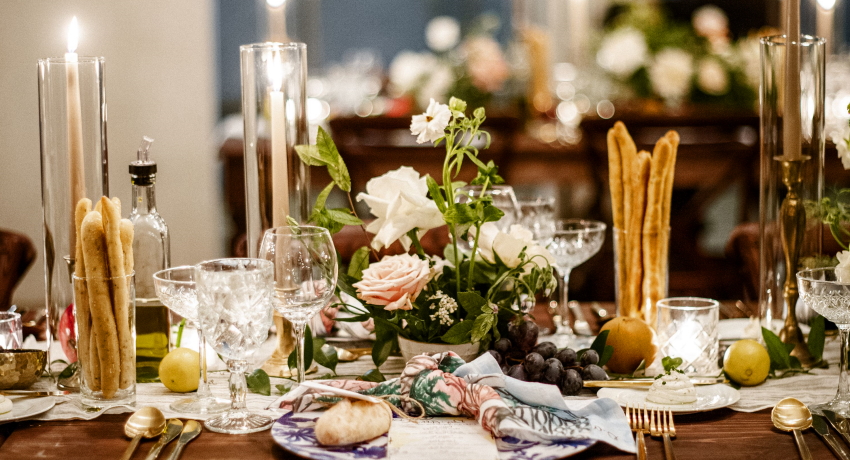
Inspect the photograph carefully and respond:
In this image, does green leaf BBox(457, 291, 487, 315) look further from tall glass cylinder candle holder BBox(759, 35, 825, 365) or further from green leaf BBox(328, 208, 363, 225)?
tall glass cylinder candle holder BBox(759, 35, 825, 365)

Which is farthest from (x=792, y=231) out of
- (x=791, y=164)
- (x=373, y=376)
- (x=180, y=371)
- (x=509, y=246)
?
(x=180, y=371)

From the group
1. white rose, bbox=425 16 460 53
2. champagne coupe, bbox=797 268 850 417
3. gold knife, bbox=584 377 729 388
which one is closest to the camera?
champagne coupe, bbox=797 268 850 417

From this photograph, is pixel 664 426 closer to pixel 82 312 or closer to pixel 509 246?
pixel 509 246

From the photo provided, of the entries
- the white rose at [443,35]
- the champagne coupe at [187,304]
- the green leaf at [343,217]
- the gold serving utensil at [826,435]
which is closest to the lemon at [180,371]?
the champagne coupe at [187,304]

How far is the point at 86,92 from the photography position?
119cm

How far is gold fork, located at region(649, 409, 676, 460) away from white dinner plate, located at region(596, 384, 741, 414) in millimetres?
11

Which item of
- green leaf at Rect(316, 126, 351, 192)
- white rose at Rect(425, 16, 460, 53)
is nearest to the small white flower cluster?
green leaf at Rect(316, 126, 351, 192)

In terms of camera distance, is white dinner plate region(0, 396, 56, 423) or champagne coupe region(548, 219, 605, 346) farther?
champagne coupe region(548, 219, 605, 346)

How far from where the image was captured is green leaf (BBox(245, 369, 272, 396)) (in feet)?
3.75

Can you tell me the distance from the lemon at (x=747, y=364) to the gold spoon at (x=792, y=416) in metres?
0.13

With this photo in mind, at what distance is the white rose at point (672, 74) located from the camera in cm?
383

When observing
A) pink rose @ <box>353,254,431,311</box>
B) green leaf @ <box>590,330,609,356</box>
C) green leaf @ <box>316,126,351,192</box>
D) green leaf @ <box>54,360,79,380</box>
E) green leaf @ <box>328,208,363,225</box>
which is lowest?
green leaf @ <box>54,360,79,380</box>

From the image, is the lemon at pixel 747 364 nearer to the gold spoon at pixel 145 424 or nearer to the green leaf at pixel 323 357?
the green leaf at pixel 323 357

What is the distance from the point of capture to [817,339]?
126 centimetres
